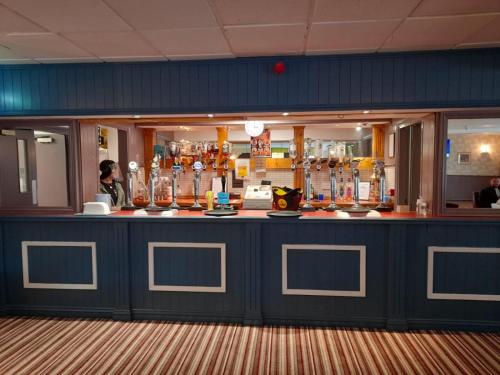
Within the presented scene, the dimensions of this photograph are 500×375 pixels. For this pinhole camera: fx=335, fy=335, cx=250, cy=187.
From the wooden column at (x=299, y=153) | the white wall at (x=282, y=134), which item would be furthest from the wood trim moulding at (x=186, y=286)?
the white wall at (x=282, y=134)

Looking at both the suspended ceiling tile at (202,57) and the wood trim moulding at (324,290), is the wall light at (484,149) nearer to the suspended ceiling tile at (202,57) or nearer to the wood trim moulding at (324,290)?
the wood trim moulding at (324,290)

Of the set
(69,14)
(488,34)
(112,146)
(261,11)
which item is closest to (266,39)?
(261,11)

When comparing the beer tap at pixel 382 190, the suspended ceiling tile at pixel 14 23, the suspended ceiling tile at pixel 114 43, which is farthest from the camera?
the beer tap at pixel 382 190

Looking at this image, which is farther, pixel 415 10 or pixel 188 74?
pixel 188 74

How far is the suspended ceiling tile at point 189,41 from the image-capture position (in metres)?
2.81

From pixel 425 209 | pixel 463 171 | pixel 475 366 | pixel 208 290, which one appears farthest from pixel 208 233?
pixel 463 171

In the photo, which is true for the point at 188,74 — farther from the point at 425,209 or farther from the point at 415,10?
the point at 425,209

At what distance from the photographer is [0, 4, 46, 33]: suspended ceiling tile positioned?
2.44m

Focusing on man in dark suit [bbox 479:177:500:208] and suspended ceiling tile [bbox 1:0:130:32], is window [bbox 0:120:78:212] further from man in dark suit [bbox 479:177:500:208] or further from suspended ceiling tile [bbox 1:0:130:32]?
man in dark suit [bbox 479:177:500:208]

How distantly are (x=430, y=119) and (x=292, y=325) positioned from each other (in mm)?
2600

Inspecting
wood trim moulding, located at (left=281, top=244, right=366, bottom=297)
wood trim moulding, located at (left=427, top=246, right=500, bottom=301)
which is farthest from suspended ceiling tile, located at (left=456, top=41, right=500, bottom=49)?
wood trim moulding, located at (left=281, top=244, right=366, bottom=297)

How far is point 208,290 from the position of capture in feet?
11.5

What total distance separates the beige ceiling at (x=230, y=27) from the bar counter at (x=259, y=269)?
65.1 inches

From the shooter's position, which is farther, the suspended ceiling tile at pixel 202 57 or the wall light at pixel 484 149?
the wall light at pixel 484 149
